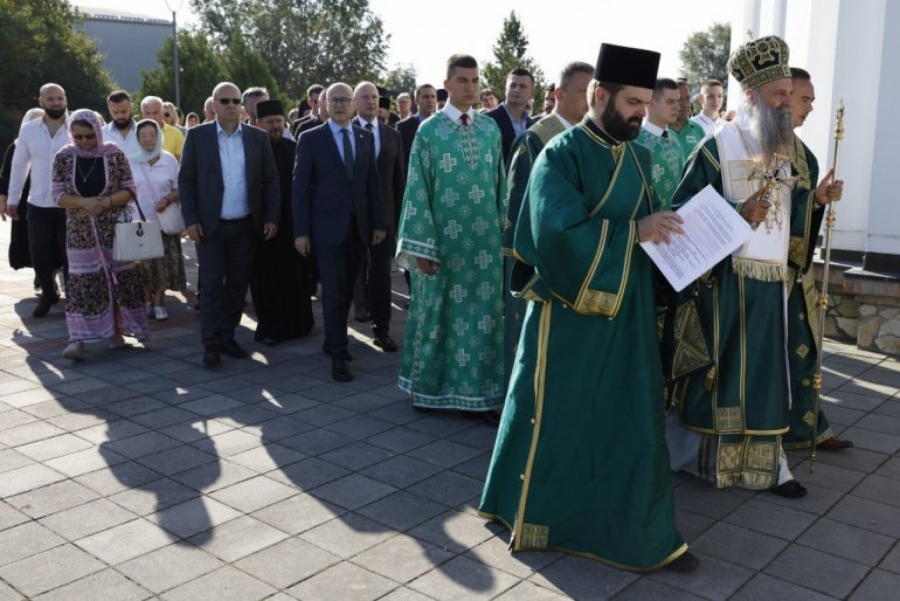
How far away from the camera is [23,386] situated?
6742mm

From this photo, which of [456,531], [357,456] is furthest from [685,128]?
[456,531]

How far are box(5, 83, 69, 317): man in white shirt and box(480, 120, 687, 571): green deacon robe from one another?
6292 millimetres

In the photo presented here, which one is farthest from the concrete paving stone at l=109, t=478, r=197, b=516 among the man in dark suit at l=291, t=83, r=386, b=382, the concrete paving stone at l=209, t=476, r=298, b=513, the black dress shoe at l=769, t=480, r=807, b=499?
the black dress shoe at l=769, t=480, r=807, b=499

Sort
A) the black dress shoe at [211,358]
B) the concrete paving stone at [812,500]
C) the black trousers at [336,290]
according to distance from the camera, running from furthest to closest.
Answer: the black dress shoe at [211,358] < the black trousers at [336,290] < the concrete paving stone at [812,500]

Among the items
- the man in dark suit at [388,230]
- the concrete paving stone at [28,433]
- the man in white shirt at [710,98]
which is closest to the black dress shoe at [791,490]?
the man in dark suit at [388,230]

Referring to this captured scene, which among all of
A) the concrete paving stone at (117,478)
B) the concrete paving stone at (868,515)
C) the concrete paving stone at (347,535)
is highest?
the concrete paving stone at (868,515)

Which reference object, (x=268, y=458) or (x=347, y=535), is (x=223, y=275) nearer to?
(x=268, y=458)

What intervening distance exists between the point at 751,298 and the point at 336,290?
335 centimetres

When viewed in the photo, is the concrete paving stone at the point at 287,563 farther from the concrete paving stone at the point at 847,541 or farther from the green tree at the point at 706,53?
the green tree at the point at 706,53

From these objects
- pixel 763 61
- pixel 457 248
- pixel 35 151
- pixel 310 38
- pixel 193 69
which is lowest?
pixel 457 248

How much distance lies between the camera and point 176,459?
523 centimetres

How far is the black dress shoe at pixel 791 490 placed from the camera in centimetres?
474

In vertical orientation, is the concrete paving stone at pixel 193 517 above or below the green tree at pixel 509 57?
below

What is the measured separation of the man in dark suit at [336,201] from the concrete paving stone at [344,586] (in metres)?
3.25
